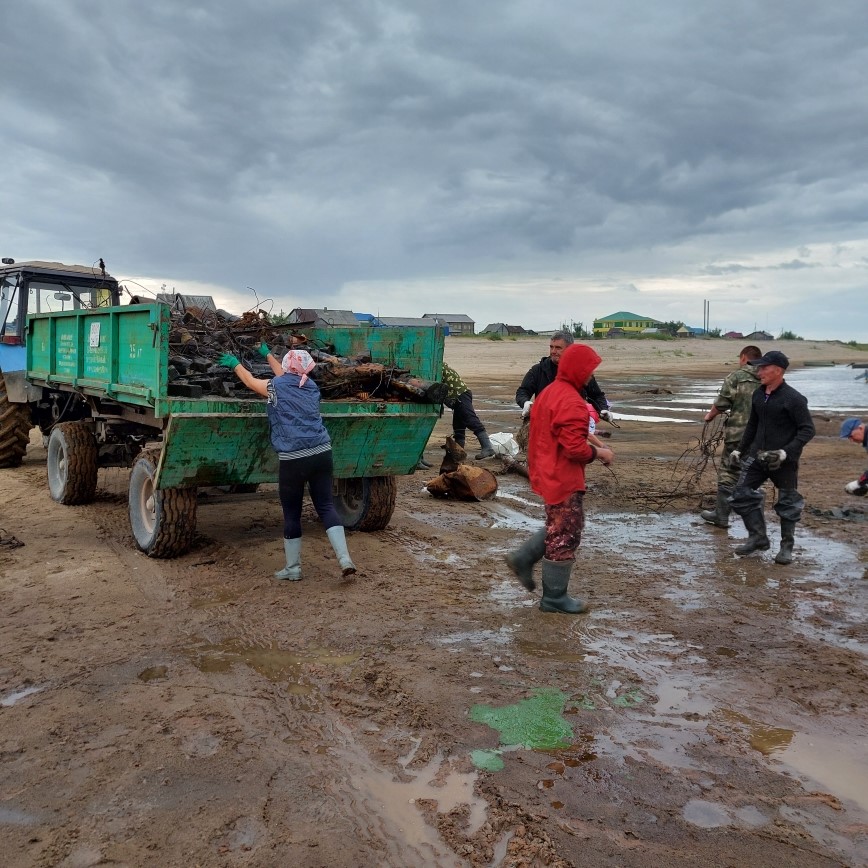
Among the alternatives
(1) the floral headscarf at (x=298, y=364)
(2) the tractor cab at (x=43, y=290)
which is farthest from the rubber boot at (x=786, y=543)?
(2) the tractor cab at (x=43, y=290)

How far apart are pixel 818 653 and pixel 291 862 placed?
3.24 meters

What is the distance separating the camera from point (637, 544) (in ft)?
23.7

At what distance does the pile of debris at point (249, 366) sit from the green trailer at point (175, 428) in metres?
0.17

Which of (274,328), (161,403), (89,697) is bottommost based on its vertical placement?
(89,697)

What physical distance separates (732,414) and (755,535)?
5.18 feet

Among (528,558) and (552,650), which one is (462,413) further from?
(552,650)

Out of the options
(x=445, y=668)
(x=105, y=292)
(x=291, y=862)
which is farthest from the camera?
(x=105, y=292)

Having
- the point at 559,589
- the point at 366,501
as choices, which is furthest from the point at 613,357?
the point at 559,589

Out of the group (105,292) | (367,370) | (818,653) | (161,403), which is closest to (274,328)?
(367,370)

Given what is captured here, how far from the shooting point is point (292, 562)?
5.86 metres

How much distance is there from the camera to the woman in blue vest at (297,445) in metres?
5.57

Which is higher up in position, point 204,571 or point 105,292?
point 105,292

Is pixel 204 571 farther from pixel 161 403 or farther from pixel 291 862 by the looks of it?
pixel 291 862

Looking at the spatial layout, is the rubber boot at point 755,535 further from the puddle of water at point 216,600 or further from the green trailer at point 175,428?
the puddle of water at point 216,600
